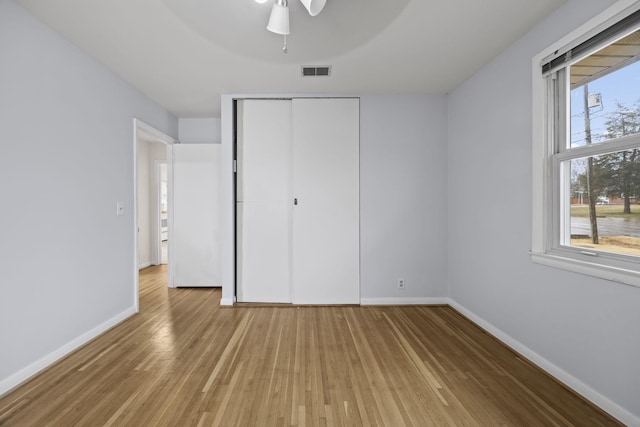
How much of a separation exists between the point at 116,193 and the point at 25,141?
1010 mm

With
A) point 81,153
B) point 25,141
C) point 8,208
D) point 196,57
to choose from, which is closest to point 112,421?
point 8,208

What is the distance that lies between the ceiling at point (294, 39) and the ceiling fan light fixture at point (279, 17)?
17 cm

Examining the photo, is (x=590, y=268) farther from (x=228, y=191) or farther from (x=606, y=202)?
(x=228, y=191)

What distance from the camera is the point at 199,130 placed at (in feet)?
14.8

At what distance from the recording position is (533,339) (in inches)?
88.2

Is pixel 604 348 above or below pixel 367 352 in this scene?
above

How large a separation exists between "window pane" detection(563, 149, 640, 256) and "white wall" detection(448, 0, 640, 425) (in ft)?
0.86

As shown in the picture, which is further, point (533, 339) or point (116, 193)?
point (116, 193)

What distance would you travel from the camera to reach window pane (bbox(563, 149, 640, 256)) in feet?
5.54

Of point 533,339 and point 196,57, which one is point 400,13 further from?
point 533,339

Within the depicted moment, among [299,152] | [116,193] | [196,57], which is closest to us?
[196,57]

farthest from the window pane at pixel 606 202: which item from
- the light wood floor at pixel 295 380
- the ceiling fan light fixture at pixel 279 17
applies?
the ceiling fan light fixture at pixel 279 17

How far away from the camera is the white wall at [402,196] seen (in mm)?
3574

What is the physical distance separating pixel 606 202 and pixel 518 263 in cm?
78
